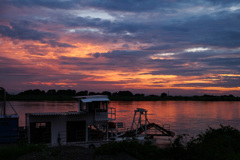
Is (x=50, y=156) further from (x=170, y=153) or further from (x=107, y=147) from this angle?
(x=170, y=153)

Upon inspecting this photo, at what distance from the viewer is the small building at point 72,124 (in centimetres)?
2136

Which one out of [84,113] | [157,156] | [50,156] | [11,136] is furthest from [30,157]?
[84,113]

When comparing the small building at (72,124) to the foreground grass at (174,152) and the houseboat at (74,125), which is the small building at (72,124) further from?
the foreground grass at (174,152)

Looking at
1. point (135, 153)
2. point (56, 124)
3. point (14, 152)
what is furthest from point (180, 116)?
point (14, 152)

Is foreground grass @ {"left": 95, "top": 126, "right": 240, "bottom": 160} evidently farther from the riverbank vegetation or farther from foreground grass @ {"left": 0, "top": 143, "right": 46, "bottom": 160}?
foreground grass @ {"left": 0, "top": 143, "right": 46, "bottom": 160}

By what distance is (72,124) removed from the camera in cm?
2273

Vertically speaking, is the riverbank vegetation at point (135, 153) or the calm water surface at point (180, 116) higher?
the riverbank vegetation at point (135, 153)

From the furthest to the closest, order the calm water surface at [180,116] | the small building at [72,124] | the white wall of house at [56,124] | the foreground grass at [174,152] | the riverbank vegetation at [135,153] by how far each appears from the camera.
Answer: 1. the calm water surface at [180,116]
2. the small building at [72,124]
3. the white wall of house at [56,124]
4. the riverbank vegetation at [135,153]
5. the foreground grass at [174,152]

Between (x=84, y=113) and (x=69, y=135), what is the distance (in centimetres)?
255

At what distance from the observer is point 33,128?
22047 mm

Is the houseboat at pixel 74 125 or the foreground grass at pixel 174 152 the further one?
the houseboat at pixel 74 125

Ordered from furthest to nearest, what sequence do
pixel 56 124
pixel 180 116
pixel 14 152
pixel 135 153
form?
pixel 180 116 → pixel 56 124 → pixel 14 152 → pixel 135 153

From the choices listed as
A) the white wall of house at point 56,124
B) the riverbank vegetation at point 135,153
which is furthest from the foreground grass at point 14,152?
the white wall of house at point 56,124

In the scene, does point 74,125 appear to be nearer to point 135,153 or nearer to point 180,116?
point 135,153
